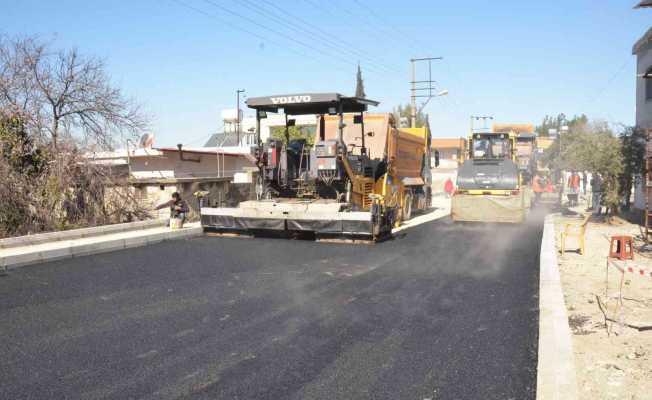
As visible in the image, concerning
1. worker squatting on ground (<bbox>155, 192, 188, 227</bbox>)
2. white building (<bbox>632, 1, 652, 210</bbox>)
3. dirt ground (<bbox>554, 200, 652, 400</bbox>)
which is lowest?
dirt ground (<bbox>554, 200, 652, 400</bbox>)

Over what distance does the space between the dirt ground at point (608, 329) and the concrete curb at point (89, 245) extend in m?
8.18

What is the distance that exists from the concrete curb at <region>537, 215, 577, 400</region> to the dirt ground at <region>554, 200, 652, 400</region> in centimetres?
9

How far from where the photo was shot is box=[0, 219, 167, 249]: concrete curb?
1084 centimetres

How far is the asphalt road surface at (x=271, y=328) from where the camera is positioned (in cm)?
412

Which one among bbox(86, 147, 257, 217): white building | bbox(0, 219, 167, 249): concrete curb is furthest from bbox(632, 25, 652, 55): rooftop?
bbox(0, 219, 167, 249): concrete curb

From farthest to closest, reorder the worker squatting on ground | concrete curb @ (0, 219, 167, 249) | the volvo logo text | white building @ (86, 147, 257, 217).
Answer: white building @ (86, 147, 257, 217), the worker squatting on ground, the volvo logo text, concrete curb @ (0, 219, 167, 249)

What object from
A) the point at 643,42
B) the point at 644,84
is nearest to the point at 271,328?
the point at 644,84

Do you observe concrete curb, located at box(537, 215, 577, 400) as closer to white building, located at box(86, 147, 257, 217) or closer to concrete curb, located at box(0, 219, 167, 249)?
white building, located at box(86, 147, 257, 217)

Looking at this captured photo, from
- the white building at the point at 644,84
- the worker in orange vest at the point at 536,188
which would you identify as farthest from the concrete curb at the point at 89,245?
the worker in orange vest at the point at 536,188

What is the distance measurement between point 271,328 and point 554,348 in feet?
8.31

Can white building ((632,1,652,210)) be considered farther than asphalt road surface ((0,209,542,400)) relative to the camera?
Yes

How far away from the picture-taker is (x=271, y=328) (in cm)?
550

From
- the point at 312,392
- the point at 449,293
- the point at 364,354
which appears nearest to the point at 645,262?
the point at 449,293

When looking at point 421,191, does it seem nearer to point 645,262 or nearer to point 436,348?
point 645,262
